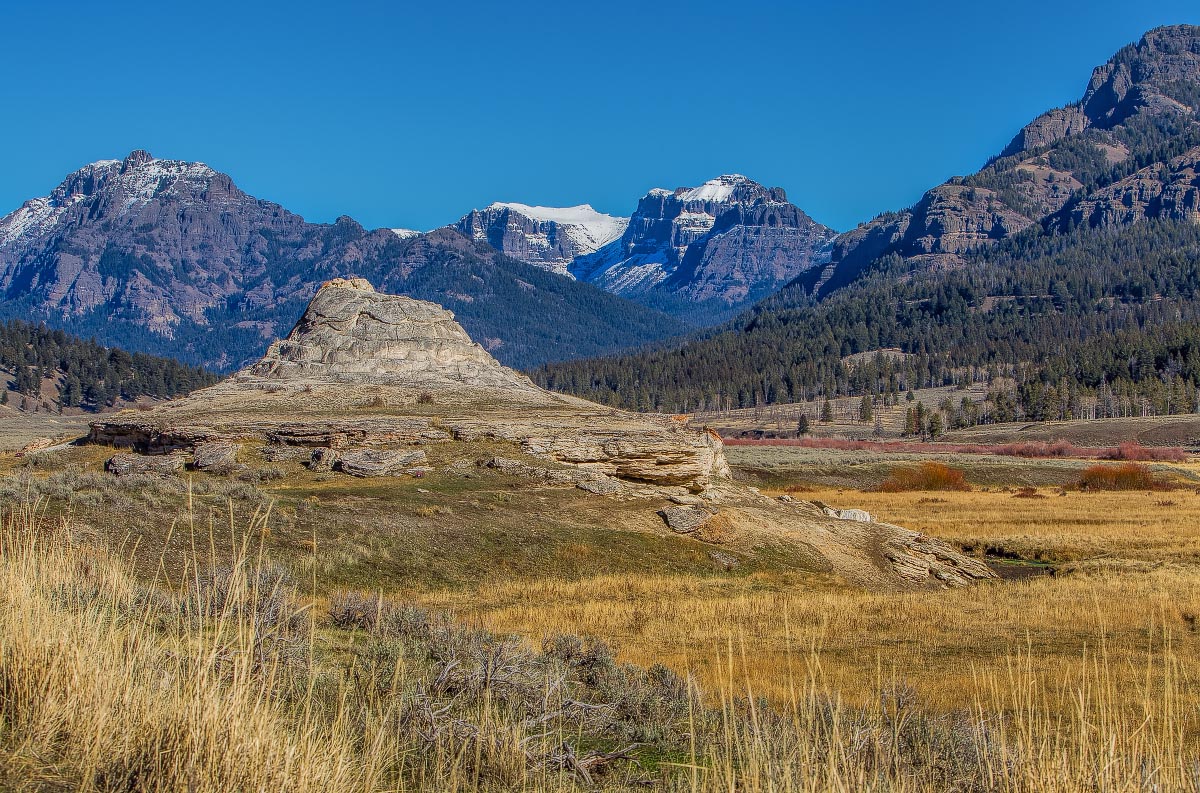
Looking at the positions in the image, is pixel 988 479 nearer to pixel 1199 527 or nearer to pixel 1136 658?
pixel 1199 527

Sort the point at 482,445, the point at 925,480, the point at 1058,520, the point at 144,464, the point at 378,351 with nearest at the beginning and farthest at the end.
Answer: the point at 144,464
the point at 482,445
the point at 378,351
the point at 1058,520
the point at 925,480

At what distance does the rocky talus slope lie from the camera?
30.3 m

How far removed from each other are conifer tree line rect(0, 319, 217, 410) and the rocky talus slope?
114070 mm

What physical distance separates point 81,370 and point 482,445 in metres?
144

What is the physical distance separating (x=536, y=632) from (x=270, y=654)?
9.49 meters

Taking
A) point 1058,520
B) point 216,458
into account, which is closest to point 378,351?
point 216,458

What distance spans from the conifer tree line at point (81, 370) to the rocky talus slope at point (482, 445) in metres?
114

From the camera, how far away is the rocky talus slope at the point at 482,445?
30.3m

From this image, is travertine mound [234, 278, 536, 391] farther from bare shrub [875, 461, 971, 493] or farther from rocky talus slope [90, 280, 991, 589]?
bare shrub [875, 461, 971, 493]

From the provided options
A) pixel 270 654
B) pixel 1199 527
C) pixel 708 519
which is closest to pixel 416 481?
pixel 708 519

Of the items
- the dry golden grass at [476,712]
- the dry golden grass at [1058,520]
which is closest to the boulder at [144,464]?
the dry golden grass at [476,712]

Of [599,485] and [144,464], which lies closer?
[144,464]

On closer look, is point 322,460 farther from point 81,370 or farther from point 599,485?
point 81,370

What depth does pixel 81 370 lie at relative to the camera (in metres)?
154
